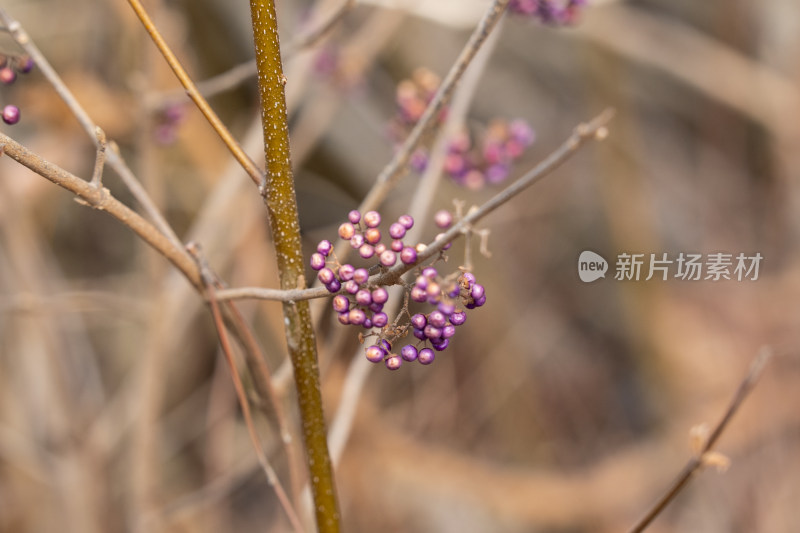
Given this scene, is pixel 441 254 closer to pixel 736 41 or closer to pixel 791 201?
pixel 791 201

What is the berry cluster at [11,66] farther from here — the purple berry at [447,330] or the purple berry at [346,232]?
the purple berry at [447,330]

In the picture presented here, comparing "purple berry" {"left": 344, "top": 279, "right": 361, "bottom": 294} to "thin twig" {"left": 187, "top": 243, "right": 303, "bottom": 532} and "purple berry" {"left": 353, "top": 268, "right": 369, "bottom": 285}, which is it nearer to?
"purple berry" {"left": 353, "top": 268, "right": 369, "bottom": 285}

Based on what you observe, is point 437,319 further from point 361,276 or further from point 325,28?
point 325,28

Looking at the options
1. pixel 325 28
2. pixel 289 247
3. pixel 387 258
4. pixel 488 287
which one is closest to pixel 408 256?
pixel 387 258

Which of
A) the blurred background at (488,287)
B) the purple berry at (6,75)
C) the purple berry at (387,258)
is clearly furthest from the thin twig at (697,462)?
the blurred background at (488,287)

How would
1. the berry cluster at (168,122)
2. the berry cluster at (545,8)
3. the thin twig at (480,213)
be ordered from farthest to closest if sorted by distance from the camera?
the berry cluster at (168,122) < the berry cluster at (545,8) < the thin twig at (480,213)
